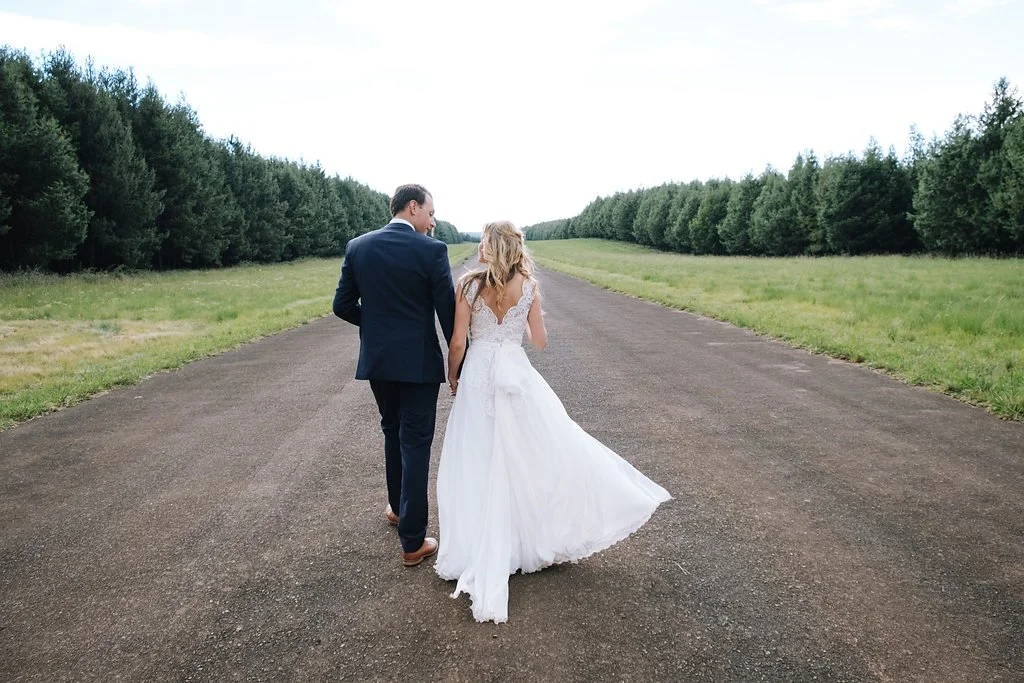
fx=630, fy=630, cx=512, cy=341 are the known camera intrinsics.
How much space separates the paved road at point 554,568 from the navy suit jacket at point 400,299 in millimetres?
1159

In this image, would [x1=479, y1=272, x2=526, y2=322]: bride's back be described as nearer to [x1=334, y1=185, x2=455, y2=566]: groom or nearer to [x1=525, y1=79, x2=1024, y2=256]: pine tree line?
[x1=334, y1=185, x2=455, y2=566]: groom

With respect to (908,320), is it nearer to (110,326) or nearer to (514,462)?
(514,462)

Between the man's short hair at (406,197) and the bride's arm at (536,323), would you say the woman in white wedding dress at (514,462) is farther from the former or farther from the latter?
the man's short hair at (406,197)

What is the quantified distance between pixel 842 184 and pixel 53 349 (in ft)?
166

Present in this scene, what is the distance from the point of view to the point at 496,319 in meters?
3.68

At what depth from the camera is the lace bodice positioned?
3646mm

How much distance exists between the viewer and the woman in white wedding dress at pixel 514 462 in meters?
3.47

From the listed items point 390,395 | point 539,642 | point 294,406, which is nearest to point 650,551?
point 539,642

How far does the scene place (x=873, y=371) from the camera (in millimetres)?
8852

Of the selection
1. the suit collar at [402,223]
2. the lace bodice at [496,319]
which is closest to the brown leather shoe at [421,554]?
the lace bodice at [496,319]

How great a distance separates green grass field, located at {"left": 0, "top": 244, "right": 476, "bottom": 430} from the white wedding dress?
6013 millimetres

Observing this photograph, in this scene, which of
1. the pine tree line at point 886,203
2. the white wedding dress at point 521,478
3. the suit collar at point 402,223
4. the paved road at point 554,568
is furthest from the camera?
the pine tree line at point 886,203

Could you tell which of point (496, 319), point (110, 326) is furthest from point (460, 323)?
point (110, 326)

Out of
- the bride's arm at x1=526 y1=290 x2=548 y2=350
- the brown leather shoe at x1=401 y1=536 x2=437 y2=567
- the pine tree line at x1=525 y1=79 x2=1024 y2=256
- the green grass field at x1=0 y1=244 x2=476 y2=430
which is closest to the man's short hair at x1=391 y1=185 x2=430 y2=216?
the bride's arm at x1=526 y1=290 x2=548 y2=350
